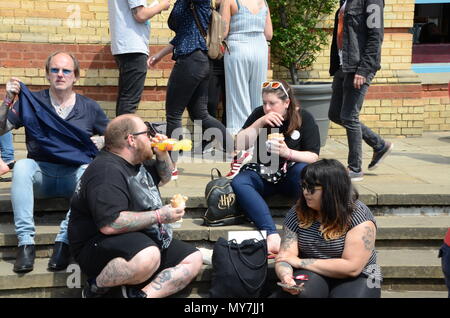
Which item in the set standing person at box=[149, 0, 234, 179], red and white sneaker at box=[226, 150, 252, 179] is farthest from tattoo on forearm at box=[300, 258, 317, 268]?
standing person at box=[149, 0, 234, 179]

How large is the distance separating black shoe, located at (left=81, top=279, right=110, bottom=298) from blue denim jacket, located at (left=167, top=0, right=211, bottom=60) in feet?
7.84

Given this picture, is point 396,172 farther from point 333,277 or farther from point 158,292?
point 158,292

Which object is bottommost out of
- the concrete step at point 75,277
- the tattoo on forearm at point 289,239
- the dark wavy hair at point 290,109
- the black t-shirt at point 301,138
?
the concrete step at point 75,277

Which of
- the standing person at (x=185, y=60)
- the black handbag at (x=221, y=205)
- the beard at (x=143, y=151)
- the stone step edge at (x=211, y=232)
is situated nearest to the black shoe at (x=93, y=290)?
the stone step edge at (x=211, y=232)

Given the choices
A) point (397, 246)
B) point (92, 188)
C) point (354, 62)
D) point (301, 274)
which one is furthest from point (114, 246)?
point (354, 62)

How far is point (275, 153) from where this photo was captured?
15.9ft

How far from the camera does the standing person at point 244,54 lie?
6.68m

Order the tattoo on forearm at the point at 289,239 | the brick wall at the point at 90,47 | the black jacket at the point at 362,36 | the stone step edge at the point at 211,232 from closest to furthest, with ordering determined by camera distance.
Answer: the tattoo on forearm at the point at 289,239 < the stone step edge at the point at 211,232 < the black jacket at the point at 362,36 < the brick wall at the point at 90,47

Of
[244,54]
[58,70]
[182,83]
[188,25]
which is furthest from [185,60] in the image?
[58,70]

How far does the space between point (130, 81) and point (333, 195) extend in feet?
8.19

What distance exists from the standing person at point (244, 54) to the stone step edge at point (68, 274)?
2.66 metres

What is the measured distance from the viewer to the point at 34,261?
461 cm

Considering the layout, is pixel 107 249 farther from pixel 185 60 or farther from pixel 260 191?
pixel 185 60

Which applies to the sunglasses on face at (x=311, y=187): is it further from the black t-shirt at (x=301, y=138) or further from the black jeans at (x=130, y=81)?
the black jeans at (x=130, y=81)
